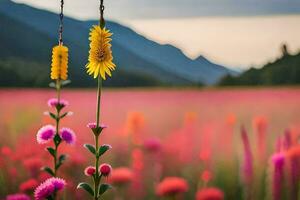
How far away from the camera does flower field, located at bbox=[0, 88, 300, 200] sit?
1714 mm

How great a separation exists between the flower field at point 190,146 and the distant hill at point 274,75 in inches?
1.1

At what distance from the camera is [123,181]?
68.0 inches

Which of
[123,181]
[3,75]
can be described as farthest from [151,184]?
[3,75]

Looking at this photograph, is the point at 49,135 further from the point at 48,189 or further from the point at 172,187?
the point at 172,187

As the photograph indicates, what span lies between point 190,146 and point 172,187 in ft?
0.47

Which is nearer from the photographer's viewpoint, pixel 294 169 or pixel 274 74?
pixel 294 169

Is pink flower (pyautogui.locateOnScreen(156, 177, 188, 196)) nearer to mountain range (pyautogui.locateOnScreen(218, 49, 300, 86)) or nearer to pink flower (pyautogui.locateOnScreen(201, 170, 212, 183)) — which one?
pink flower (pyautogui.locateOnScreen(201, 170, 212, 183))

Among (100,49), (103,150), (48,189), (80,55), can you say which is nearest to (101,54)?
(100,49)

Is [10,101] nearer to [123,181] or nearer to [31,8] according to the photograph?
[31,8]

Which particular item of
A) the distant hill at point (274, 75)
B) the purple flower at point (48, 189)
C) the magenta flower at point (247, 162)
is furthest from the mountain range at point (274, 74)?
the purple flower at point (48, 189)

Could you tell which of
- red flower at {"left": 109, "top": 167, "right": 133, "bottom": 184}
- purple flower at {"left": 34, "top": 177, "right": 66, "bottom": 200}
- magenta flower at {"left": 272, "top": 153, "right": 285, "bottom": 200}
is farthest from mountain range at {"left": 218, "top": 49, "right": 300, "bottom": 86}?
purple flower at {"left": 34, "top": 177, "right": 66, "bottom": 200}

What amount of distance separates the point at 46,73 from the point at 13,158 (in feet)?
0.98

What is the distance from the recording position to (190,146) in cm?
173

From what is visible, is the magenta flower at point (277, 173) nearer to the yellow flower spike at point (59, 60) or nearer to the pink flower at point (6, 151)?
the yellow flower spike at point (59, 60)
